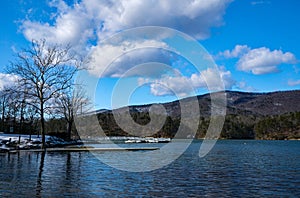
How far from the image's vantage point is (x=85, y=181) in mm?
21625

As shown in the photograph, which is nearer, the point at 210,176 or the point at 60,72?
the point at 210,176

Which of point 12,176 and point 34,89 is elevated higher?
point 34,89

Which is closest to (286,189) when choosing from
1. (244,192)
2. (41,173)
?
(244,192)

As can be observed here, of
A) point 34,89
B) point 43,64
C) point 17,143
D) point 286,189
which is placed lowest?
point 286,189

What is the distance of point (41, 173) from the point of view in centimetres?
2500

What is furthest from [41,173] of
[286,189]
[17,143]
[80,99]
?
[80,99]

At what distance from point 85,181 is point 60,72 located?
1238 inches

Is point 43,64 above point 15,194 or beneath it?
above

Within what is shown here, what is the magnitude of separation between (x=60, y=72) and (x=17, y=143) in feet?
45.0

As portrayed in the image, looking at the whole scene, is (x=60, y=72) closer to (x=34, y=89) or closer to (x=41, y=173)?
(x=34, y=89)

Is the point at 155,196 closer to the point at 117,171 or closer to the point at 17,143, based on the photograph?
the point at 117,171

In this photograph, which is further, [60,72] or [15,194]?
[60,72]

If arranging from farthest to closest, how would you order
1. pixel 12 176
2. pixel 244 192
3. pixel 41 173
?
pixel 41 173 < pixel 12 176 < pixel 244 192

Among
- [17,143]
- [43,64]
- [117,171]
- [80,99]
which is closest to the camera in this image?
[117,171]
